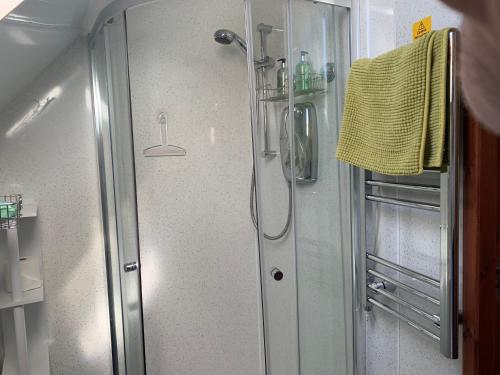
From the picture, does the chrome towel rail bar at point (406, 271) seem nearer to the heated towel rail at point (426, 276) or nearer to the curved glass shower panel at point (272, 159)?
the heated towel rail at point (426, 276)

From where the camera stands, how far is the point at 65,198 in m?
1.57

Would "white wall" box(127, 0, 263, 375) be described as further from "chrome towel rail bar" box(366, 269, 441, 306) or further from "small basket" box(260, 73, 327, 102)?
"chrome towel rail bar" box(366, 269, 441, 306)

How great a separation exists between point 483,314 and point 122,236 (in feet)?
4.57

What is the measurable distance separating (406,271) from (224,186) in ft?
3.27

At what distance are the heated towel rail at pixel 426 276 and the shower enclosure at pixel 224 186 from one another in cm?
9

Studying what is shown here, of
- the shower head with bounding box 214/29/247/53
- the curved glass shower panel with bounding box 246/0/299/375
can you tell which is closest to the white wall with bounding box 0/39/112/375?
the shower head with bounding box 214/29/247/53

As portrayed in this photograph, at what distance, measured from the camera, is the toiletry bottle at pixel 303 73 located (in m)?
1.27

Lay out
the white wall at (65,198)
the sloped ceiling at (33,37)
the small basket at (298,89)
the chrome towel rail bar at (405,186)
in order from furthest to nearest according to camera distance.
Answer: the white wall at (65,198)
the small basket at (298,89)
the chrome towel rail bar at (405,186)
the sloped ceiling at (33,37)

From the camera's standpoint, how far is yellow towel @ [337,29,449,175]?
0.94 m

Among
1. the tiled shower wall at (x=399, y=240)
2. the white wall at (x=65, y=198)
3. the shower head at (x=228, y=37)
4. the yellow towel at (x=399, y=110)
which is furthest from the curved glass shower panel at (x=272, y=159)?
the white wall at (x=65, y=198)

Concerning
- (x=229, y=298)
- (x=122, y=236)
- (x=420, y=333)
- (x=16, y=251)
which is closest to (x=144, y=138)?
(x=122, y=236)

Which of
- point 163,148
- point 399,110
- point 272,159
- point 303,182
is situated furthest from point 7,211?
point 399,110

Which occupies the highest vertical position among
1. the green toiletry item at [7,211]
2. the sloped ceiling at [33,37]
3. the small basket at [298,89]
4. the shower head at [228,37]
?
the shower head at [228,37]

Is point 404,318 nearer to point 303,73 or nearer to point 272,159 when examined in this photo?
point 272,159
